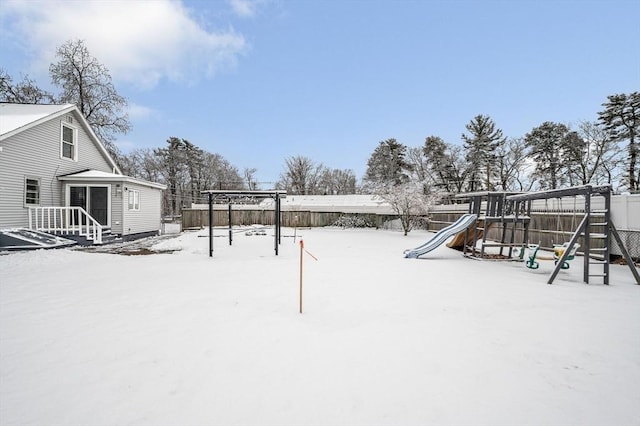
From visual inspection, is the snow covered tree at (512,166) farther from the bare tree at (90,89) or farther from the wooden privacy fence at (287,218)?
the bare tree at (90,89)

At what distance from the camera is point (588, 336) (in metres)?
3.62

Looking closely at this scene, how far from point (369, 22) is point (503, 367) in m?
17.8

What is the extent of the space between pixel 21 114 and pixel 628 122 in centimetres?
3872

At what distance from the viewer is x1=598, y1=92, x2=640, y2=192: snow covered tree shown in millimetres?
23484

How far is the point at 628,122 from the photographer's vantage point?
24.2m

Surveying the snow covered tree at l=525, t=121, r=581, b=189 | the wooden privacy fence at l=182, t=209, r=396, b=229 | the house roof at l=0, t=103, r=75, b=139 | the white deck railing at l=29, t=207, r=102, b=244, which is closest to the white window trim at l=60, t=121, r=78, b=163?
the house roof at l=0, t=103, r=75, b=139

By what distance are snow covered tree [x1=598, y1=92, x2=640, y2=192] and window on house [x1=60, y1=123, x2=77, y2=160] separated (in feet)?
118

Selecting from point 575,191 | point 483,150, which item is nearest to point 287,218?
point 575,191

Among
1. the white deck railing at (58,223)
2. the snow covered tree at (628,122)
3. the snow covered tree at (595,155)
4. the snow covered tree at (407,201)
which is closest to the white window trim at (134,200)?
the white deck railing at (58,223)

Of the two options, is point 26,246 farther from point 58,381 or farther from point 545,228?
point 545,228

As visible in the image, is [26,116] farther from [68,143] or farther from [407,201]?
[407,201]

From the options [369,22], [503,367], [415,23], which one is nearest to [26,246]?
[503,367]

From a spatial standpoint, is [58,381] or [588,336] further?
[588,336]

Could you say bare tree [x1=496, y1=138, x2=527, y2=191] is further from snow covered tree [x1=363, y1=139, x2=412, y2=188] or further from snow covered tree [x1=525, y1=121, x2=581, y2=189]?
snow covered tree [x1=363, y1=139, x2=412, y2=188]
